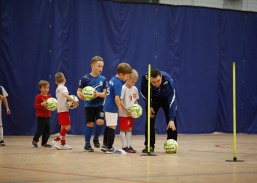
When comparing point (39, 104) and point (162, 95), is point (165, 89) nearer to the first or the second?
point (162, 95)

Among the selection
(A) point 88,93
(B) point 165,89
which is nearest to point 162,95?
(B) point 165,89

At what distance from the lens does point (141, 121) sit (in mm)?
18969

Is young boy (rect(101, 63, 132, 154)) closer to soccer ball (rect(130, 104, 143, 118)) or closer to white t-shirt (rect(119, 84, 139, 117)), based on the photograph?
soccer ball (rect(130, 104, 143, 118))

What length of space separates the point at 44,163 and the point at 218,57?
12.8 m

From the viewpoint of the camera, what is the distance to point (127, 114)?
37.0ft

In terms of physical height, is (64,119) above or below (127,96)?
below

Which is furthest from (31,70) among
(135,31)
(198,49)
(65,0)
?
(198,49)

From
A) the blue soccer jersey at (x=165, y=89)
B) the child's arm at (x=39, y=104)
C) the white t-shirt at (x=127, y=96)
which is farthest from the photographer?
the child's arm at (x=39, y=104)

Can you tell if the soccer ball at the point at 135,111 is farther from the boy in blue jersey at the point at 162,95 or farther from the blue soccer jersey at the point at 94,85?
the blue soccer jersey at the point at 94,85

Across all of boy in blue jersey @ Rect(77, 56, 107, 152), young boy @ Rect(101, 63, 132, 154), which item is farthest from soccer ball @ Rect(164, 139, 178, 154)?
boy in blue jersey @ Rect(77, 56, 107, 152)

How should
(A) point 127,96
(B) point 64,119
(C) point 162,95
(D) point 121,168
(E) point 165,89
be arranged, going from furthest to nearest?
(B) point 64,119
(A) point 127,96
(C) point 162,95
(E) point 165,89
(D) point 121,168

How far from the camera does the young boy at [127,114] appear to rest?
11.2 m

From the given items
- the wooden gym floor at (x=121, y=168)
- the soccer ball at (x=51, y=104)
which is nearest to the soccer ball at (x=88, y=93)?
the wooden gym floor at (x=121, y=168)

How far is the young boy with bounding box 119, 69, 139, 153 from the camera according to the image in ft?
36.8
